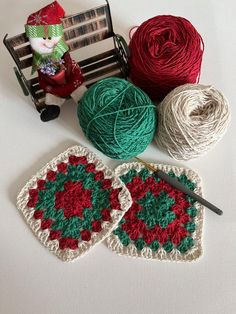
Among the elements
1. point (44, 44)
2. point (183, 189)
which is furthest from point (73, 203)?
point (44, 44)

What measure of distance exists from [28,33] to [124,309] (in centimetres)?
59

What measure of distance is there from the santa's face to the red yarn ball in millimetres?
168

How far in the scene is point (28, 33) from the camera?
2.48ft

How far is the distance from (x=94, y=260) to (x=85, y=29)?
0.50m

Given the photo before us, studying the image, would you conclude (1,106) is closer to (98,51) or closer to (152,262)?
(98,51)

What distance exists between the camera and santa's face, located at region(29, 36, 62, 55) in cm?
77

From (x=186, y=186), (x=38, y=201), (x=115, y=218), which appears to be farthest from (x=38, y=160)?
(x=186, y=186)

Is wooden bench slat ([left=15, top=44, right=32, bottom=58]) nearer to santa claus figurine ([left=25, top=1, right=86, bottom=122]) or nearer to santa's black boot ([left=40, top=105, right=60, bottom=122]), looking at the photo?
santa claus figurine ([left=25, top=1, right=86, bottom=122])

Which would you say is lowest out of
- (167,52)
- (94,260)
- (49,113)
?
(94,260)

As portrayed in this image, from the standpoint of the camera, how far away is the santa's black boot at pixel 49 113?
86 cm

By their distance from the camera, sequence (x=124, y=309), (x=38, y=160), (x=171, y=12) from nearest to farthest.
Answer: (x=124, y=309) → (x=38, y=160) → (x=171, y=12)

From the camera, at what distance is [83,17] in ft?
2.58

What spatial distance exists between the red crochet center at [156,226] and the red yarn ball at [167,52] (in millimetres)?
222

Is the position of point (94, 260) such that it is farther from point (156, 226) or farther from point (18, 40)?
point (18, 40)
